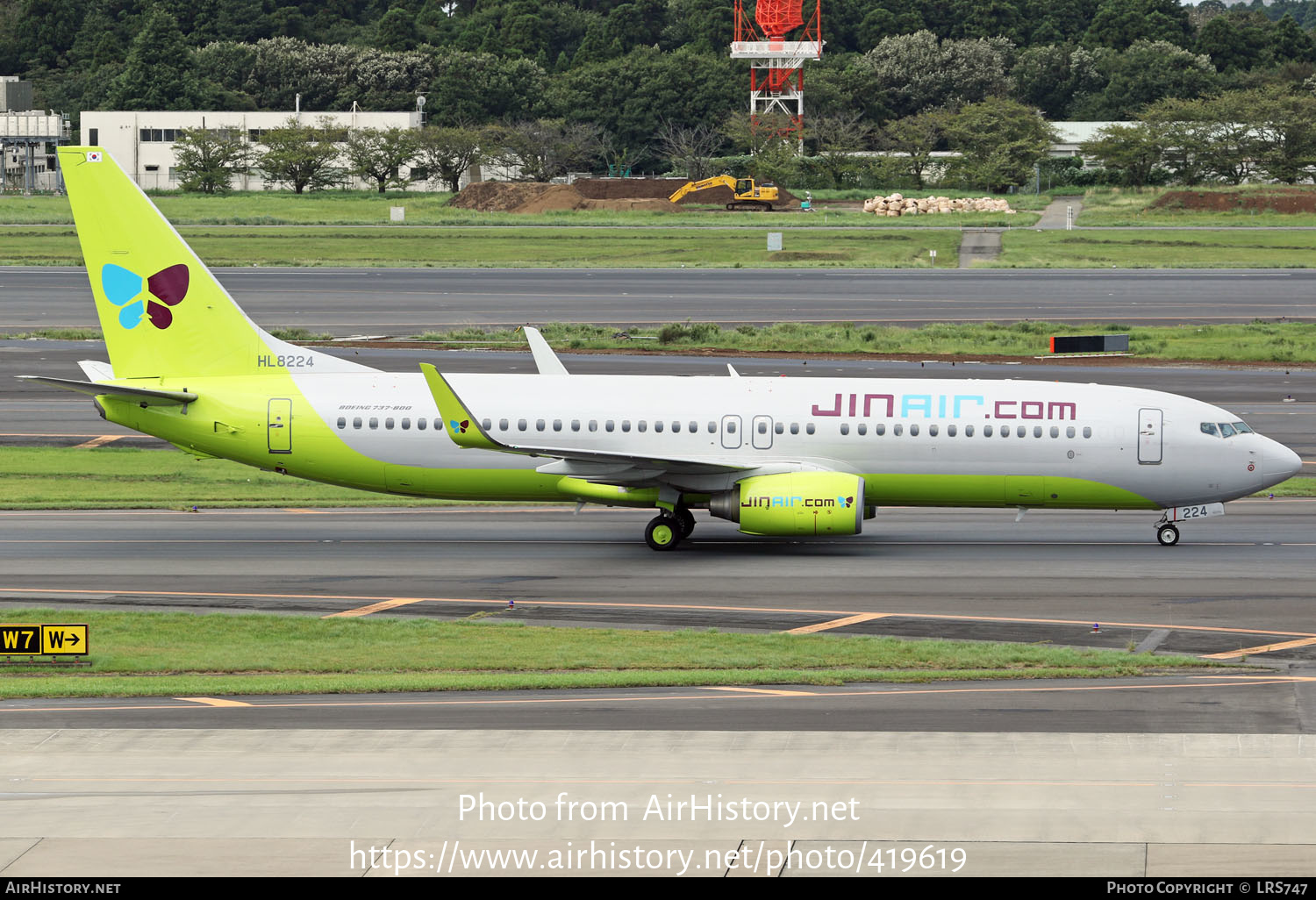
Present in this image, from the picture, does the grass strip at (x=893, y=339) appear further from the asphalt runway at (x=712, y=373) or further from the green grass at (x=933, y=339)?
the asphalt runway at (x=712, y=373)

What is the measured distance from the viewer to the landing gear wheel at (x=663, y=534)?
36.4 m

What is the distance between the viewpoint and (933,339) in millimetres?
70250

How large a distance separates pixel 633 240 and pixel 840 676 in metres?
A: 96.4

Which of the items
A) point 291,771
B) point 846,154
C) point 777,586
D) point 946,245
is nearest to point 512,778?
point 291,771

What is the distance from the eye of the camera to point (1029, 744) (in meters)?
21.0

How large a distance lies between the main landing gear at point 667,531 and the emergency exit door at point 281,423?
8.90m

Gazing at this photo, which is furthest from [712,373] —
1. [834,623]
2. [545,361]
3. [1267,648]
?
[1267,648]

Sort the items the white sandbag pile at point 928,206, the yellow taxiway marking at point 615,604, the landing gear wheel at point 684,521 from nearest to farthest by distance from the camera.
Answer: the yellow taxiway marking at point 615,604 → the landing gear wheel at point 684,521 → the white sandbag pile at point 928,206

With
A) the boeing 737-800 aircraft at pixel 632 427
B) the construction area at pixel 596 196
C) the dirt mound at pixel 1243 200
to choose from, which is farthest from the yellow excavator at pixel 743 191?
the boeing 737-800 aircraft at pixel 632 427

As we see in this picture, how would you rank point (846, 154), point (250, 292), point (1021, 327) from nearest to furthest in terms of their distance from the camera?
1. point (1021, 327)
2. point (250, 292)
3. point (846, 154)

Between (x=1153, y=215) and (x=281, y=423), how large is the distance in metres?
119

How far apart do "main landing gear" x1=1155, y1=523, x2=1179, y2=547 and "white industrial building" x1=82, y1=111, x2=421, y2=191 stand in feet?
492

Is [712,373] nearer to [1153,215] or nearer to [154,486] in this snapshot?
[154,486]

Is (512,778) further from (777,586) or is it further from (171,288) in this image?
(171,288)
